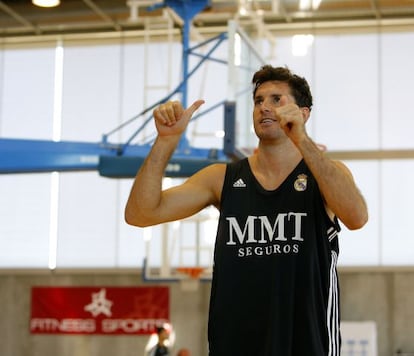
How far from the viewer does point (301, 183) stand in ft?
10.6

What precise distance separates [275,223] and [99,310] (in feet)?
54.4

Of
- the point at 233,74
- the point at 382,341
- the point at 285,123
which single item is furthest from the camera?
the point at 382,341

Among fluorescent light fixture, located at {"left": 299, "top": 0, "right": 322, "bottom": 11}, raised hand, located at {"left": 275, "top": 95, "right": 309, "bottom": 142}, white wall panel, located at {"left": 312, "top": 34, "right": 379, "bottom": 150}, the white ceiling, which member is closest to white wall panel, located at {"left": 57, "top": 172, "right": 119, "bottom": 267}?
the white ceiling

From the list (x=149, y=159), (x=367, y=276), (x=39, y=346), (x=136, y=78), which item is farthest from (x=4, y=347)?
(x=149, y=159)

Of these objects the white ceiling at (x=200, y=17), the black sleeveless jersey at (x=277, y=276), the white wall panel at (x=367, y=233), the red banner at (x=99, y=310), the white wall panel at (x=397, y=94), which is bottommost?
the red banner at (x=99, y=310)

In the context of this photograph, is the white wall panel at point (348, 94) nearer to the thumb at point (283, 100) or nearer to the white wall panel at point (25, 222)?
the white wall panel at point (25, 222)

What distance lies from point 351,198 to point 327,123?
52.4 ft

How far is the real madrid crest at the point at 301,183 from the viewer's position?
10.5 feet

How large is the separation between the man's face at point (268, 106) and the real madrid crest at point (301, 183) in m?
0.17

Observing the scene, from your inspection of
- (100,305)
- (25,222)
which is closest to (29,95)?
(25,222)

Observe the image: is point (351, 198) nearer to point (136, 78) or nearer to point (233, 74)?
point (233, 74)

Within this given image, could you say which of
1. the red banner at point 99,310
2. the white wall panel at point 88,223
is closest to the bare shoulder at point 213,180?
the red banner at point 99,310

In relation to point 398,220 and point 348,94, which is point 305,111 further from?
point 348,94

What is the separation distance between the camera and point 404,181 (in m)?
18.4
